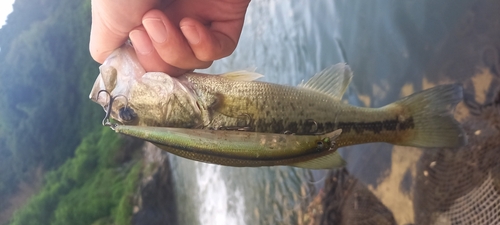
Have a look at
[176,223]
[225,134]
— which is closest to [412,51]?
[225,134]

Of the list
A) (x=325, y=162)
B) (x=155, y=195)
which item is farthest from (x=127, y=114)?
(x=155, y=195)

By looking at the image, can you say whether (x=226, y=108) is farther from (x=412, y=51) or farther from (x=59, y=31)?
(x=59, y=31)

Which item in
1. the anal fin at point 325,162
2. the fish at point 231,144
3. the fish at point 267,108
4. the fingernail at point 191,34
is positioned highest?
the fingernail at point 191,34

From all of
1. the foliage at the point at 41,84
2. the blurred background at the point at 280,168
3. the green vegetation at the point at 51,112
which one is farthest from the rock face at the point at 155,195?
the foliage at the point at 41,84

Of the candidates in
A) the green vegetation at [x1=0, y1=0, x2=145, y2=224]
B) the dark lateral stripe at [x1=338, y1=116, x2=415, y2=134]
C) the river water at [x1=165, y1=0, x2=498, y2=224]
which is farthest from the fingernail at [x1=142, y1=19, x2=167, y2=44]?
the green vegetation at [x1=0, y1=0, x2=145, y2=224]

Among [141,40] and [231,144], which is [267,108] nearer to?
[231,144]

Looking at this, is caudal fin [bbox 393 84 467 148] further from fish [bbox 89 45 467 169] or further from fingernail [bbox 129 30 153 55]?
fingernail [bbox 129 30 153 55]

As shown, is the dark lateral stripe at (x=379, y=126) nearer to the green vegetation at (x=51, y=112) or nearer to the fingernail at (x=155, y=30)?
the fingernail at (x=155, y=30)
